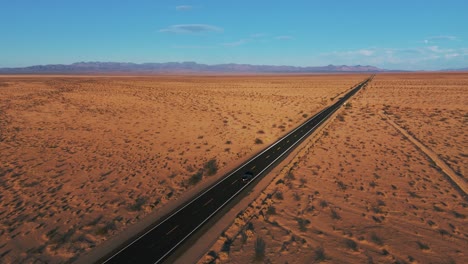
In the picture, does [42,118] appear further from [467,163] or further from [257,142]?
[467,163]

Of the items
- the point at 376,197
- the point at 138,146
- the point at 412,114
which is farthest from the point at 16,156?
the point at 412,114

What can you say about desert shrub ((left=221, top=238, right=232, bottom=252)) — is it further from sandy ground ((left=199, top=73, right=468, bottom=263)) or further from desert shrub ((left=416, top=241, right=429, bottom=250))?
desert shrub ((left=416, top=241, right=429, bottom=250))

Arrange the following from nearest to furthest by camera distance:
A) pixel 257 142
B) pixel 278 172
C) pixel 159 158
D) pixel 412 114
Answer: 1. pixel 278 172
2. pixel 159 158
3. pixel 257 142
4. pixel 412 114

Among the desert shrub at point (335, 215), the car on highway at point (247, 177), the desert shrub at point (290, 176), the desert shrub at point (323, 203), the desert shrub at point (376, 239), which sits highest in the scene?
the car on highway at point (247, 177)

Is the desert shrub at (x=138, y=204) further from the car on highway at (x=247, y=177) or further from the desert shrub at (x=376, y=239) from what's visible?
the desert shrub at (x=376, y=239)

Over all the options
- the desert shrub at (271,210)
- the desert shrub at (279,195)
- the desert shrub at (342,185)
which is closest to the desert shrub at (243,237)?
the desert shrub at (271,210)

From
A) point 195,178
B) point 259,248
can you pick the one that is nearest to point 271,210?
point 259,248
